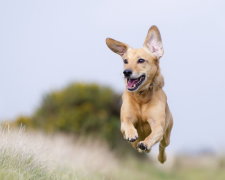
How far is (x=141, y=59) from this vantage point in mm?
8539

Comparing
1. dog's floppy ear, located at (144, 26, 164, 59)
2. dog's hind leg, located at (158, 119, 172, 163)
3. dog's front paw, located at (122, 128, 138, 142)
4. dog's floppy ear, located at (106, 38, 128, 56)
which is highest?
dog's floppy ear, located at (144, 26, 164, 59)

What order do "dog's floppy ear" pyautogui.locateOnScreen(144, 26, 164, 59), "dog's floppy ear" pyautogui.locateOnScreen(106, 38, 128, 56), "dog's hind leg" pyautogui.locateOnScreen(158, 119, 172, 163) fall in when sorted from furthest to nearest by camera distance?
"dog's hind leg" pyautogui.locateOnScreen(158, 119, 172, 163) < "dog's floppy ear" pyautogui.locateOnScreen(106, 38, 128, 56) < "dog's floppy ear" pyautogui.locateOnScreen(144, 26, 164, 59)

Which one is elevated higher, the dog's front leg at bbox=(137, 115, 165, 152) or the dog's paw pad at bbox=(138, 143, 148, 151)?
the dog's front leg at bbox=(137, 115, 165, 152)

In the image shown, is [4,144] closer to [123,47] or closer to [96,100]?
[123,47]

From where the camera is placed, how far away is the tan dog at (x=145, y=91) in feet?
27.7

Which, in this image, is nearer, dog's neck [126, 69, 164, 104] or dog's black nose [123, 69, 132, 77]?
dog's black nose [123, 69, 132, 77]

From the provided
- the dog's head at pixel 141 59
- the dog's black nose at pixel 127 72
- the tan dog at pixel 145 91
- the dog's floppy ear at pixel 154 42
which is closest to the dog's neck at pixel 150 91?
the tan dog at pixel 145 91

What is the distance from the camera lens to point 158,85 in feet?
29.0

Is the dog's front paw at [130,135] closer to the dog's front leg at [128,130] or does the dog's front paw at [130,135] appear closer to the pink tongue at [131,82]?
the dog's front leg at [128,130]

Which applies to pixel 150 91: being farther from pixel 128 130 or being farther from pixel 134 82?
pixel 128 130

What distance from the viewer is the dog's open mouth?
8.31 metres

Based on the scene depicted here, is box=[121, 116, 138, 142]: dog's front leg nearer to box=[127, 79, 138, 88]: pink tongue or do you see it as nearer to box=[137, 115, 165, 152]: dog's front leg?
box=[137, 115, 165, 152]: dog's front leg

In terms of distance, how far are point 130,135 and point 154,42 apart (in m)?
1.44

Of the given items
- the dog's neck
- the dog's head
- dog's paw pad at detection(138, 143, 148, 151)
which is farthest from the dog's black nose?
dog's paw pad at detection(138, 143, 148, 151)
